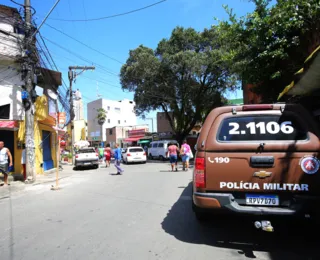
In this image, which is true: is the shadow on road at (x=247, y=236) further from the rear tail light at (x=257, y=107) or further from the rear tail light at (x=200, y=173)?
the rear tail light at (x=257, y=107)

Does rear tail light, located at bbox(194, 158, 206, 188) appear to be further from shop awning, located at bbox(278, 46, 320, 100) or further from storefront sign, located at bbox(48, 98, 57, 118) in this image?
storefront sign, located at bbox(48, 98, 57, 118)

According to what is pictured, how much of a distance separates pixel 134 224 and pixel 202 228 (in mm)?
1320

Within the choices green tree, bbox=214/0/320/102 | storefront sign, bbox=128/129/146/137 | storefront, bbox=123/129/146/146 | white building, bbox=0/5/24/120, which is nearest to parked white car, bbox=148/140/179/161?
white building, bbox=0/5/24/120

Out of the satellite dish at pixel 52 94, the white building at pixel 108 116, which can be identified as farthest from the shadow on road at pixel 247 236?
the white building at pixel 108 116

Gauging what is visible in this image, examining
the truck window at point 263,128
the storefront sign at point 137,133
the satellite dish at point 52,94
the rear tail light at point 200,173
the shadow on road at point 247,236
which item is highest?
the satellite dish at point 52,94

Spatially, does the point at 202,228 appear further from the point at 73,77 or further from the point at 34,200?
the point at 73,77

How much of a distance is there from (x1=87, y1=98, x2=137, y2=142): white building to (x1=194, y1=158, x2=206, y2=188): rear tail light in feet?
199

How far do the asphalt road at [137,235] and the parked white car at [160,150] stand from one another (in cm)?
1979

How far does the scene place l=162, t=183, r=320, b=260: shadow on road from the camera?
3.91 meters

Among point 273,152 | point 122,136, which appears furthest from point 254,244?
point 122,136

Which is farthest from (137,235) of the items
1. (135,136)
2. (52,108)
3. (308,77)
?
(135,136)

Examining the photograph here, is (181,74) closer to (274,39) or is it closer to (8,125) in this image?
(8,125)

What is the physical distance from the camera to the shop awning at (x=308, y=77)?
14.1 ft

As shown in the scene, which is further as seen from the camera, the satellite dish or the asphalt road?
the satellite dish
